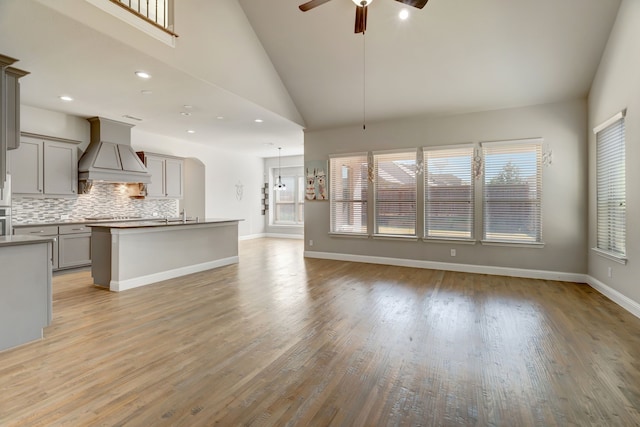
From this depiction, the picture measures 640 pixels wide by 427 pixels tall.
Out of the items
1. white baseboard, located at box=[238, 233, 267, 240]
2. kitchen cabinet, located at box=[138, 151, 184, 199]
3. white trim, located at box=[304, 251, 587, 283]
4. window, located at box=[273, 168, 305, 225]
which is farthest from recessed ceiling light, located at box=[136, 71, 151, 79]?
window, located at box=[273, 168, 305, 225]

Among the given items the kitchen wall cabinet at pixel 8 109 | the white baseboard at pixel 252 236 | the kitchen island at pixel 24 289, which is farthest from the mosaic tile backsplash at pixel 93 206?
the kitchen island at pixel 24 289

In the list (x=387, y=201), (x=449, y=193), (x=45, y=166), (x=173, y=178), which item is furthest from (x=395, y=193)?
(x=45, y=166)

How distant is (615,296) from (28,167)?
29.6 ft

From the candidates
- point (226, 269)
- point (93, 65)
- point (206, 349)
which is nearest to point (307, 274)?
point (226, 269)

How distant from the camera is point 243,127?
7.16 metres

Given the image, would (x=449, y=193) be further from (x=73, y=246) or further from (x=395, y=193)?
(x=73, y=246)

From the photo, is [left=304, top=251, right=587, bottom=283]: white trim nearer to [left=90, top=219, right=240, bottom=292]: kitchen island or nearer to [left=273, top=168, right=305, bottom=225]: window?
[left=90, top=219, right=240, bottom=292]: kitchen island

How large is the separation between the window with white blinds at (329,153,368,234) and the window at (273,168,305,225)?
14.1ft

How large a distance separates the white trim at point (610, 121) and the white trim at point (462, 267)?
7.42 ft

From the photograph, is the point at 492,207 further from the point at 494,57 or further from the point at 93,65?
the point at 93,65

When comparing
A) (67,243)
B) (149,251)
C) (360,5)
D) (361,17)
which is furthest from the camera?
(67,243)

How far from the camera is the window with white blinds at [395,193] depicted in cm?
633

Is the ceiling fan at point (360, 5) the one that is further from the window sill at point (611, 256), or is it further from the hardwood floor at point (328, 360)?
the window sill at point (611, 256)

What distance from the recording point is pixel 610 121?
13.6 feet
